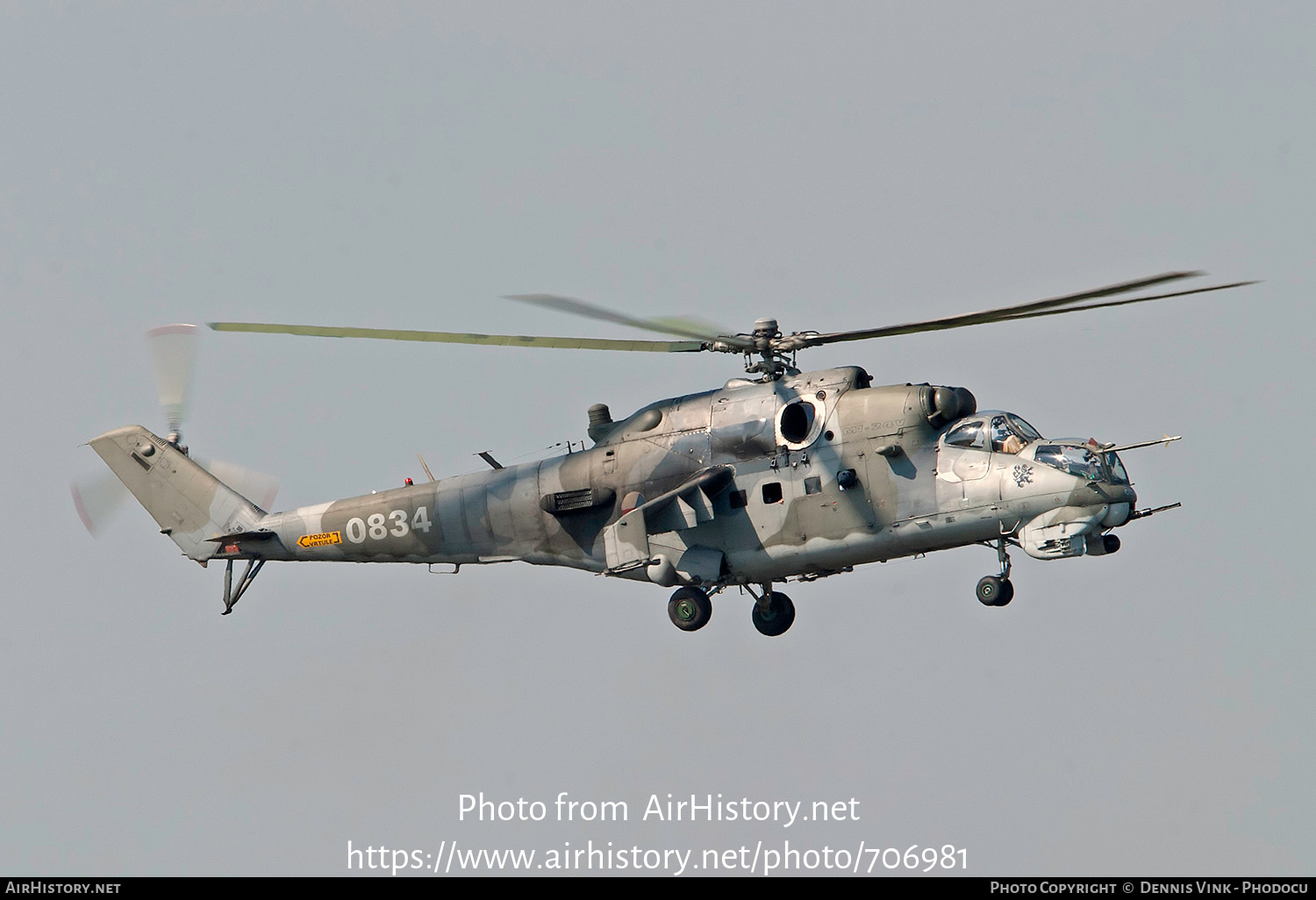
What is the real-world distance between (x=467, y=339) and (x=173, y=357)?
29.5ft

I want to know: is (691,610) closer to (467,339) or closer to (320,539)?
(467,339)

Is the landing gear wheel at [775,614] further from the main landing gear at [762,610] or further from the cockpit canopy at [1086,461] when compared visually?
the cockpit canopy at [1086,461]

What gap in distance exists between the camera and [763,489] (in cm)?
2673

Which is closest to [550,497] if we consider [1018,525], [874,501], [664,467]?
[664,467]

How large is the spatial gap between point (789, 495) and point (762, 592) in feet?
9.43

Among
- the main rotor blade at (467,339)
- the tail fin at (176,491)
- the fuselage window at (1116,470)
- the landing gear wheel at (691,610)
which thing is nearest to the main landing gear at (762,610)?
the landing gear wheel at (691,610)

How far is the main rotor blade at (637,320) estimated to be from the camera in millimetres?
25219

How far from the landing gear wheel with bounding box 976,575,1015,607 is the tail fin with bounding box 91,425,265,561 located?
48.3 ft

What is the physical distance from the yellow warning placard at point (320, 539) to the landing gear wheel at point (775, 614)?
8.17m

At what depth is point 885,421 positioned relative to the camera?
1019 inches

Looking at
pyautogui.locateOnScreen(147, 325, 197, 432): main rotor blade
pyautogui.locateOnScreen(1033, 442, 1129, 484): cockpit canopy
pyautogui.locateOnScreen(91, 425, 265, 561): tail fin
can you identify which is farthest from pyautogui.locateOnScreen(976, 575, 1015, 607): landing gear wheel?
pyautogui.locateOnScreen(147, 325, 197, 432): main rotor blade

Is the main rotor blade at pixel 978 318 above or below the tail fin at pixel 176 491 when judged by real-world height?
above
